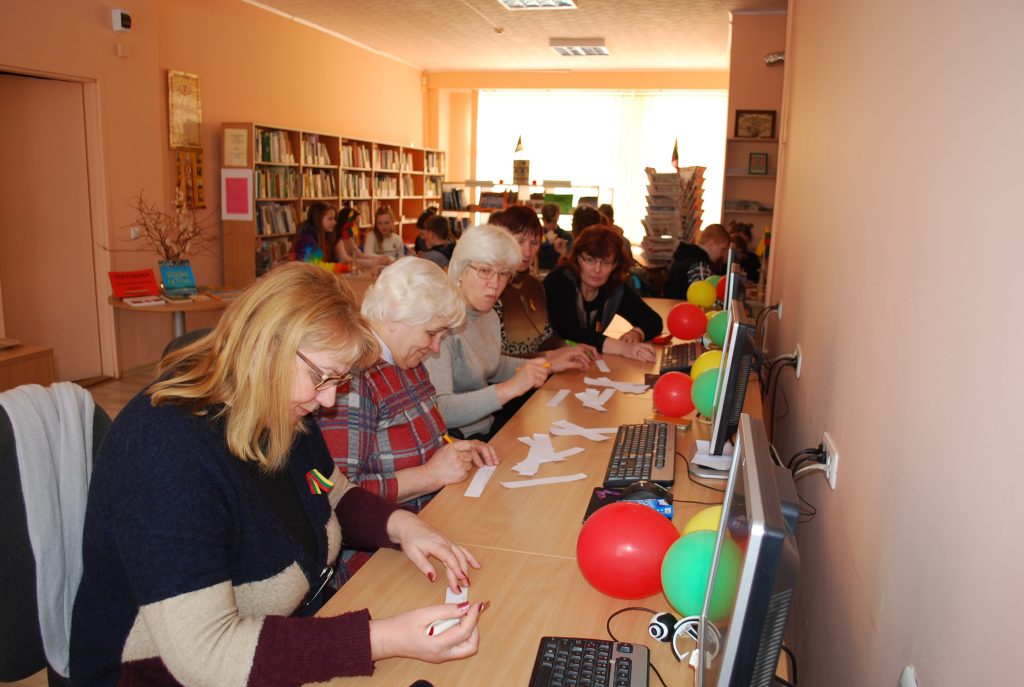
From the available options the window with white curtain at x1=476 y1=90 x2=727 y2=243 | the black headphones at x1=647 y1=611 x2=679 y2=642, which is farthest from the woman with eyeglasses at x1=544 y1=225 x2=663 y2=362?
the window with white curtain at x1=476 y1=90 x2=727 y2=243

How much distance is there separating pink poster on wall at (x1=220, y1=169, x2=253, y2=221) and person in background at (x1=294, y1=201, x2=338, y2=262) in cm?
53

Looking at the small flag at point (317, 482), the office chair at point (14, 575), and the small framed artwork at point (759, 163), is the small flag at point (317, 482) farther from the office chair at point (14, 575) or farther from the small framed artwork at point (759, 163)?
the small framed artwork at point (759, 163)

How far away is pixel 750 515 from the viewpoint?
684mm

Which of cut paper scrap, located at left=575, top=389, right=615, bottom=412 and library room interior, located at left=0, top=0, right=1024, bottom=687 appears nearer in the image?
library room interior, located at left=0, top=0, right=1024, bottom=687

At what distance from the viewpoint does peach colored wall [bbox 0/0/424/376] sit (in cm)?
525

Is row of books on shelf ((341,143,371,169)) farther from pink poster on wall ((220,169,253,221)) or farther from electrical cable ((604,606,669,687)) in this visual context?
electrical cable ((604,606,669,687))

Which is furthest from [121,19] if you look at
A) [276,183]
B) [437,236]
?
[437,236]

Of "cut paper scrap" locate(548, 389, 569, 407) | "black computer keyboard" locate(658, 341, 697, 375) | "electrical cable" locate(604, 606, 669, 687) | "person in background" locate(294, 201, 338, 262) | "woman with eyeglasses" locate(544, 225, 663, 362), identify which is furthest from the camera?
"person in background" locate(294, 201, 338, 262)

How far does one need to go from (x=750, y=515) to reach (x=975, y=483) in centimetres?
32

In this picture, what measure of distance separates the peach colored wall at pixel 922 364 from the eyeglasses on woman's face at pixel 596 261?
5.74 feet

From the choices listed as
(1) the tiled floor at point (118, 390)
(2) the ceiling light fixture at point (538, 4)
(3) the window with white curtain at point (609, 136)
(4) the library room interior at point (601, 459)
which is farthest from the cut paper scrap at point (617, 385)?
(3) the window with white curtain at point (609, 136)

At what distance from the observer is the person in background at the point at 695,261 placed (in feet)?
17.9

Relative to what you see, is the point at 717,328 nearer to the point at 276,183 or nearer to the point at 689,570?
the point at 689,570

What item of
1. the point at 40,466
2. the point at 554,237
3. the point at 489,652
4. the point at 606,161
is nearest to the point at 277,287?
the point at 40,466
